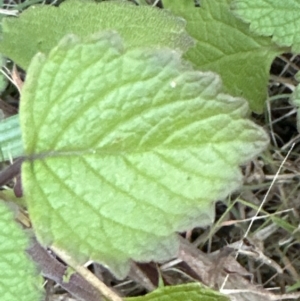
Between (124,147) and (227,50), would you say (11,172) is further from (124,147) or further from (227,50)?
(227,50)

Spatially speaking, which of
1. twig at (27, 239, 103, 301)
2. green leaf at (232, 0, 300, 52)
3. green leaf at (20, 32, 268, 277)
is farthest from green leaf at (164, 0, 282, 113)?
twig at (27, 239, 103, 301)

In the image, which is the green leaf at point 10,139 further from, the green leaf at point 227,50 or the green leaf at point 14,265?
the green leaf at point 227,50

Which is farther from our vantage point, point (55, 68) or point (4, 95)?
point (4, 95)

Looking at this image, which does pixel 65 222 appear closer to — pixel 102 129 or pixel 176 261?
pixel 102 129

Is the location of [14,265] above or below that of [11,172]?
below

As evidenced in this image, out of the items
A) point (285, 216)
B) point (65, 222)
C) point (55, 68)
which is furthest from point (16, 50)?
point (285, 216)

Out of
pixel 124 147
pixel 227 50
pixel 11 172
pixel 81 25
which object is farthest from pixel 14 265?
pixel 227 50
